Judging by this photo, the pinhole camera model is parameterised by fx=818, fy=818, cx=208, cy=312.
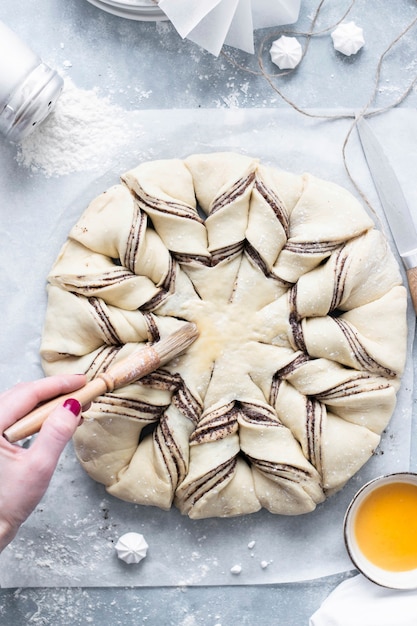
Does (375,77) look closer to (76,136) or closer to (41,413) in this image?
(76,136)

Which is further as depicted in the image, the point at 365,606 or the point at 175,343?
the point at 365,606

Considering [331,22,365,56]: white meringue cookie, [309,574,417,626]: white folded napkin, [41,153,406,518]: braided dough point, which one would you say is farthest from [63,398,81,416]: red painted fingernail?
[331,22,365,56]: white meringue cookie

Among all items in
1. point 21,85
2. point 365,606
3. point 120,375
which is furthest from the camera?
point 365,606

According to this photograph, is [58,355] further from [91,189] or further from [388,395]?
[388,395]

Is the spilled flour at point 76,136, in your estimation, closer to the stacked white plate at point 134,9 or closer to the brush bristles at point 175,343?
the stacked white plate at point 134,9

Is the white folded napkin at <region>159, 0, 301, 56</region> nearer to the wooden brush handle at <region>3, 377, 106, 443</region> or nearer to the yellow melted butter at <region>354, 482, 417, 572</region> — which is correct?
the wooden brush handle at <region>3, 377, 106, 443</region>

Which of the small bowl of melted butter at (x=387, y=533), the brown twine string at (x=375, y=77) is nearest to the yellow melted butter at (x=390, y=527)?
the small bowl of melted butter at (x=387, y=533)

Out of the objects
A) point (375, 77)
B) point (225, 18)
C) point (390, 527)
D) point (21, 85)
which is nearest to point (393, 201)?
point (375, 77)
